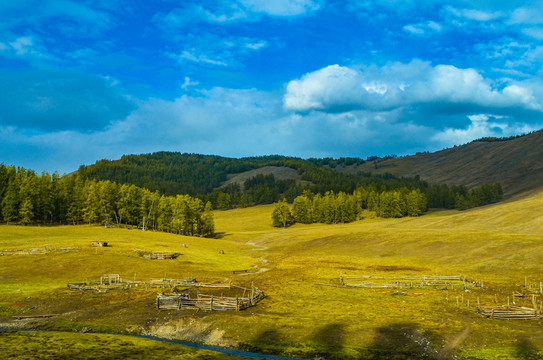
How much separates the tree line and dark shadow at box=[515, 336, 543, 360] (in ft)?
440

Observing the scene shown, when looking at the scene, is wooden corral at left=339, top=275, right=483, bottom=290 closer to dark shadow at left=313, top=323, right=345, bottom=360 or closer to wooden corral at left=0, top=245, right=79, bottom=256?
dark shadow at left=313, top=323, right=345, bottom=360

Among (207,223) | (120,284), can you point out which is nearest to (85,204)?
(207,223)

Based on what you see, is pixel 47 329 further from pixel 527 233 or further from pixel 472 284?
pixel 527 233

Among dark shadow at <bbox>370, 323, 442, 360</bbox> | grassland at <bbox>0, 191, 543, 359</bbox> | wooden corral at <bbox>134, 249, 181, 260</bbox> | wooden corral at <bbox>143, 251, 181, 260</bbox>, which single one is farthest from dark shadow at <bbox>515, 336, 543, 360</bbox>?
wooden corral at <bbox>134, 249, 181, 260</bbox>

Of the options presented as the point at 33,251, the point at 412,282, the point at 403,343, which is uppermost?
the point at 33,251

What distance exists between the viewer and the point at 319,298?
49.0m

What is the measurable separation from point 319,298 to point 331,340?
16.6 m

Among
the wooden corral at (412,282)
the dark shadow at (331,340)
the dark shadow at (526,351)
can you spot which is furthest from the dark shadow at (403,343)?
the wooden corral at (412,282)

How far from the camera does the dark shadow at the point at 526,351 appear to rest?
1111 inches

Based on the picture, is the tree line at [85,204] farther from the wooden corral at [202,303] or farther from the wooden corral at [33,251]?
the wooden corral at [202,303]

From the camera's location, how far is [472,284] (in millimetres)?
57719

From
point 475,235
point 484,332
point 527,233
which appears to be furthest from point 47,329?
point 527,233

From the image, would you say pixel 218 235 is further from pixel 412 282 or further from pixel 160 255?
pixel 412 282

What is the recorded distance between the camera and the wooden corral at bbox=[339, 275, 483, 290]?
57344mm
